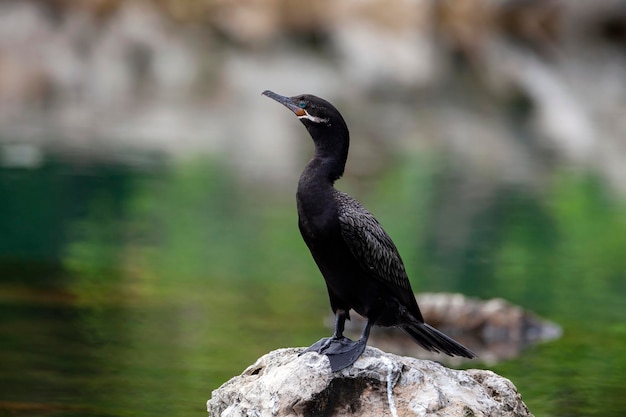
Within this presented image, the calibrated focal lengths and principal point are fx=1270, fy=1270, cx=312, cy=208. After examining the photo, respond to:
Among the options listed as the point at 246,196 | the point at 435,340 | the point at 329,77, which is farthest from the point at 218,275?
the point at 329,77

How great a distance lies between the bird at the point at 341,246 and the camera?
5621mm

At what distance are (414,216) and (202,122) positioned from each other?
24.8 ft

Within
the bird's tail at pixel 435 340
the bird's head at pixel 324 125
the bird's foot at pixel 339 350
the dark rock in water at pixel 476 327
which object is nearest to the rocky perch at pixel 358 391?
the bird's foot at pixel 339 350

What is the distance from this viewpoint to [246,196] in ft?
52.0

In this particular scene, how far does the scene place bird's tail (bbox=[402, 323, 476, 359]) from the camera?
5969 millimetres

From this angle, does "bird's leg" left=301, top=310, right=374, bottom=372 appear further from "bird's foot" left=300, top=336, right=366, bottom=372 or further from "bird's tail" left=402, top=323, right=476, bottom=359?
"bird's tail" left=402, top=323, right=476, bottom=359

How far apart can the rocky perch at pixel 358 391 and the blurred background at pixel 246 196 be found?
2394mm

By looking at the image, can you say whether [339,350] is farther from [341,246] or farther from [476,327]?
[476,327]

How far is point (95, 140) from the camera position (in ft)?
64.2

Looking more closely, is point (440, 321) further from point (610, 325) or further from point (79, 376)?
point (79, 376)

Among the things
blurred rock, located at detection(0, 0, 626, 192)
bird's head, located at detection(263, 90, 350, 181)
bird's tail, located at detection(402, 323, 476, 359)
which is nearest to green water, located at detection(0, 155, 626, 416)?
blurred rock, located at detection(0, 0, 626, 192)

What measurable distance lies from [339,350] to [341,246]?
0.47m

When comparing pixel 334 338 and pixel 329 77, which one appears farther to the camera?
pixel 329 77

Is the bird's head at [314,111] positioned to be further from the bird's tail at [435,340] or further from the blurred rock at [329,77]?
the blurred rock at [329,77]
